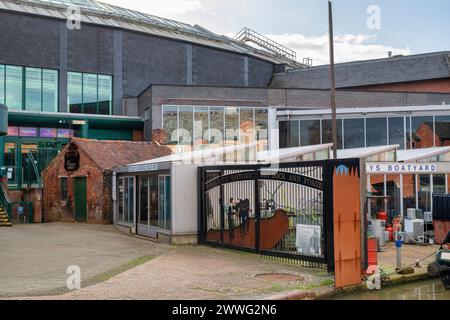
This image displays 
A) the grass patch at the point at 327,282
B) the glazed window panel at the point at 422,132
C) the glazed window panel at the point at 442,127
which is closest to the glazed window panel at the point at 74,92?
the glazed window panel at the point at 422,132

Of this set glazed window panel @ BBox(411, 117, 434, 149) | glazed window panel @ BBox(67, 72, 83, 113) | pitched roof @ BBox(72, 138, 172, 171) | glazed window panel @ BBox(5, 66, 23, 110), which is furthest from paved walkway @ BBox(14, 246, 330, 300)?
glazed window panel @ BBox(67, 72, 83, 113)

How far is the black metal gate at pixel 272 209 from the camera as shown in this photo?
12.3m

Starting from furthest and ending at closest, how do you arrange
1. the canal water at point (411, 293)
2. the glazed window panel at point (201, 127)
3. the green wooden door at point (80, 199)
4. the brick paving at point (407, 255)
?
the glazed window panel at point (201, 127) < the green wooden door at point (80, 199) < the brick paving at point (407, 255) < the canal water at point (411, 293)

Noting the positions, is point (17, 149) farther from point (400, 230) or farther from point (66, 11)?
point (400, 230)

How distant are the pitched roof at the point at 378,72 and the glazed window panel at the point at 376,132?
12540 mm

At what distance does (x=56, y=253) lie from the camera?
14977 mm

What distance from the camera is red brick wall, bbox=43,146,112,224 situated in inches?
933

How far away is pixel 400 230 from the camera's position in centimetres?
1900

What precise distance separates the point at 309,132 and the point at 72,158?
1561cm

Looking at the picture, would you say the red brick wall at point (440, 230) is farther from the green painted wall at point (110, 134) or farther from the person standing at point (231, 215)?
the green painted wall at point (110, 134)

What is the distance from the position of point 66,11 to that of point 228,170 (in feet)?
98.2

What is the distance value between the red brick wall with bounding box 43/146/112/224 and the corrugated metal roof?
15629mm

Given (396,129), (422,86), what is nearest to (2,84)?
(396,129)
